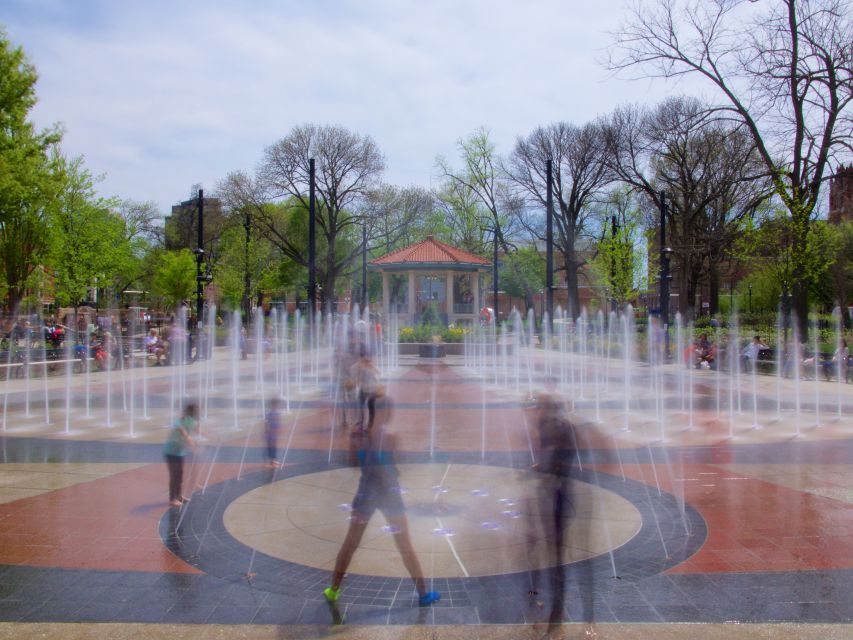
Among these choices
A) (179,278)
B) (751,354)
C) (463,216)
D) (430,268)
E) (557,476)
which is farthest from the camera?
(463,216)

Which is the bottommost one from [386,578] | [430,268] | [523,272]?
[386,578]

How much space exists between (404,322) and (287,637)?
34347 mm

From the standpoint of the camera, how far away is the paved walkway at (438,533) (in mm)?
4336

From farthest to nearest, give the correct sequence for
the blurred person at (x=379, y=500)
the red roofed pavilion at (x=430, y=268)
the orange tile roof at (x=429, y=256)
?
the orange tile roof at (x=429, y=256), the red roofed pavilion at (x=430, y=268), the blurred person at (x=379, y=500)

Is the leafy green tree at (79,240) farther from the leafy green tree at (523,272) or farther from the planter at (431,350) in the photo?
the leafy green tree at (523,272)

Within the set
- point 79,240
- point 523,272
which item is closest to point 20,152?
point 79,240

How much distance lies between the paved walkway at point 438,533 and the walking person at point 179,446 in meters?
0.21

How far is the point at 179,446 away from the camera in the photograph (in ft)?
21.0

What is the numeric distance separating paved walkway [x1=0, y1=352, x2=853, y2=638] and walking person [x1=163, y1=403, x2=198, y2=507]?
21 cm

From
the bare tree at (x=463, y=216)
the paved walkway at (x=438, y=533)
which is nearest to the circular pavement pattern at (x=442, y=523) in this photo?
the paved walkway at (x=438, y=533)

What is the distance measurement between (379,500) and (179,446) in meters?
2.80

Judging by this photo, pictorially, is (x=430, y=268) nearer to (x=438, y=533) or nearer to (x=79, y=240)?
(x=79, y=240)

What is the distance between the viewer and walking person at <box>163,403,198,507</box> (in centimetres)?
640

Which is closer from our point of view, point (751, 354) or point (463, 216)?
point (751, 354)
